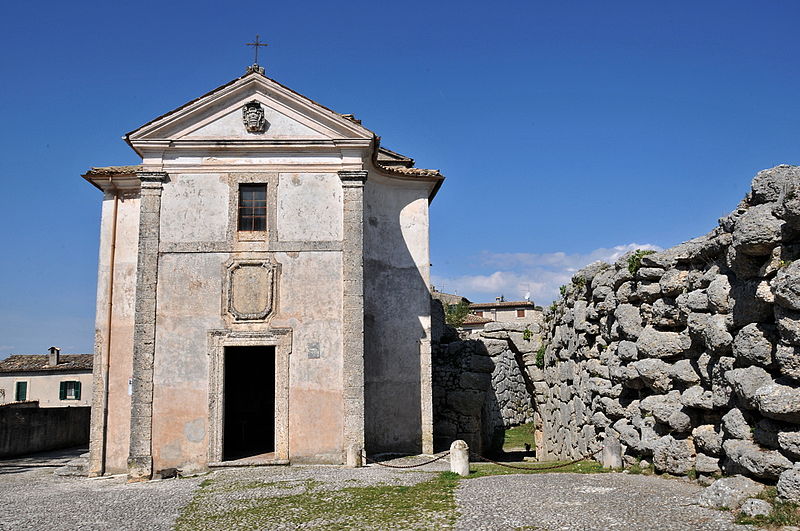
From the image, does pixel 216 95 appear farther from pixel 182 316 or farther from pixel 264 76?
pixel 182 316

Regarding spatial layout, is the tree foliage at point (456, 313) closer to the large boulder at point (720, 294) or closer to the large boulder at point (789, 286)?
the large boulder at point (720, 294)

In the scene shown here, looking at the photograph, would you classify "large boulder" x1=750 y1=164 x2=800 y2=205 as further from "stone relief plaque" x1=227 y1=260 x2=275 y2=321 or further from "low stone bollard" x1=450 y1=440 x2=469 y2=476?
"stone relief plaque" x1=227 y1=260 x2=275 y2=321

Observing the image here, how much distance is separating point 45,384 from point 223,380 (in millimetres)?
22181

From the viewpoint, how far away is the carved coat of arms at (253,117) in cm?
1405

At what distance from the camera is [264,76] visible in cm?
1423

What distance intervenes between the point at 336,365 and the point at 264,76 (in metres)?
6.23

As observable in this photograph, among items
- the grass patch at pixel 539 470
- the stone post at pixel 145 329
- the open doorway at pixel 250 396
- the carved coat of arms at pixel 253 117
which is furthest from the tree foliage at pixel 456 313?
the grass patch at pixel 539 470

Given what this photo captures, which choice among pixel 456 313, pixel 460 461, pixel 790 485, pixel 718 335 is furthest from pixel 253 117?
pixel 456 313

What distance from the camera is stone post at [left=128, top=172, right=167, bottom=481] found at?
12.9 meters

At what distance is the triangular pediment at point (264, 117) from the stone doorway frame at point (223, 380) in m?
4.07

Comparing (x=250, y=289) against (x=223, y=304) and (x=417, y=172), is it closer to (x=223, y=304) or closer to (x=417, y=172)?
(x=223, y=304)

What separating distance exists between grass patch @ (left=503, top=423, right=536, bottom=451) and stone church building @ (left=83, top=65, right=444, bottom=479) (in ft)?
23.9

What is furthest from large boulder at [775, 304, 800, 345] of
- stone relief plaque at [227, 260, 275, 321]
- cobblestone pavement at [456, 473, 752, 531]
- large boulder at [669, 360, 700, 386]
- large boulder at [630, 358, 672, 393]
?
stone relief plaque at [227, 260, 275, 321]

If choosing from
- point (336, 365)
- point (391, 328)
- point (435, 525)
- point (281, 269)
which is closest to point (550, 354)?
point (391, 328)
